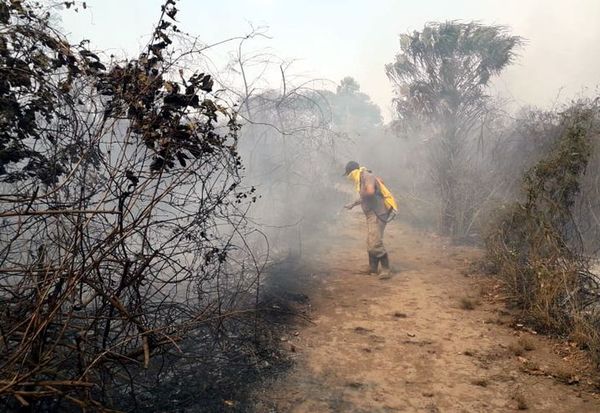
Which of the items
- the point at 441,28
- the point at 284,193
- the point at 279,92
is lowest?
the point at 284,193

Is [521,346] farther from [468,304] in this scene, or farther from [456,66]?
[456,66]

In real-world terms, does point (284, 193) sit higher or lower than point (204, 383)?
higher

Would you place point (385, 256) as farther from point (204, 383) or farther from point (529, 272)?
point (204, 383)

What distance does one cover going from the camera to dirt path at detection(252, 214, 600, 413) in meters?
3.40

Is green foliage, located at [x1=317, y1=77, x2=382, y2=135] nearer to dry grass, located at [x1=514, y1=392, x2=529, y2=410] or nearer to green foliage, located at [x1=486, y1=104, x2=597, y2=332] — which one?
green foliage, located at [x1=486, y1=104, x2=597, y2=332]

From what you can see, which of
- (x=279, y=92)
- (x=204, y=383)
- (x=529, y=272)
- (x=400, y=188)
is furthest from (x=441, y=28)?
(x=204, y=383)

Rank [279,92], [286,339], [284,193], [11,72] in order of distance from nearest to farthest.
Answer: [11,72], [286,339], [279,92], [284,193]

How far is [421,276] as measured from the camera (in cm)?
720

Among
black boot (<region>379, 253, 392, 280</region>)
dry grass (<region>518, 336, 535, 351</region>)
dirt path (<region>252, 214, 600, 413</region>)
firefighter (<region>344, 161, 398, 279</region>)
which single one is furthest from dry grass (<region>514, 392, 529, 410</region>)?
firefighter (<region>344, 161, 398, 279</region>)

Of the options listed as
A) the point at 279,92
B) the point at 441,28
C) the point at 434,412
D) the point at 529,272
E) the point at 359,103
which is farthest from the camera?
the point at 359,103

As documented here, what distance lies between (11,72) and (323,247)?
26.0ft

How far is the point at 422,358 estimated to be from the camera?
4.19 metres

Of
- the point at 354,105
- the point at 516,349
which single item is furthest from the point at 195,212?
the point at 354,105

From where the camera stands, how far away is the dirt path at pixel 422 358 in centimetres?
340
